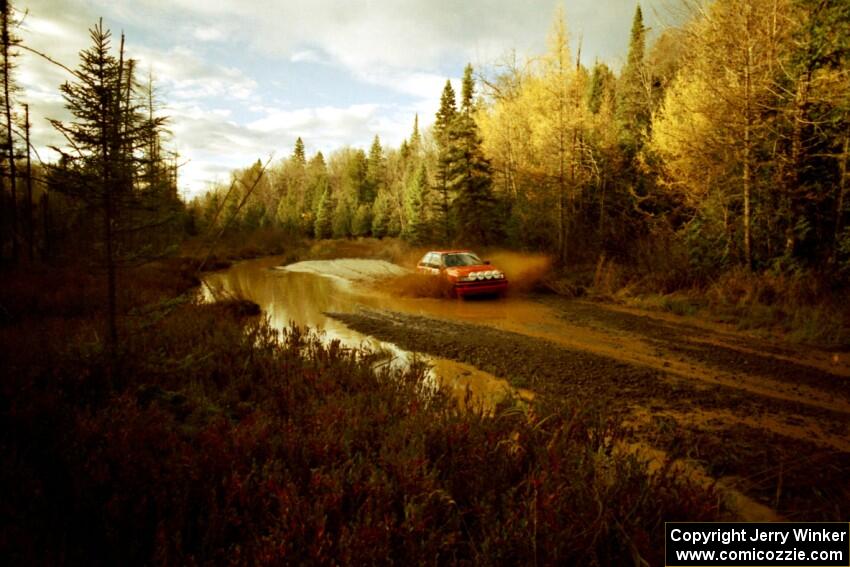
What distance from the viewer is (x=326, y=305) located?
1597 cm

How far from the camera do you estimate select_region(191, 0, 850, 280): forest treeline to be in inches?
483

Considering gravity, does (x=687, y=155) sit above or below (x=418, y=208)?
below

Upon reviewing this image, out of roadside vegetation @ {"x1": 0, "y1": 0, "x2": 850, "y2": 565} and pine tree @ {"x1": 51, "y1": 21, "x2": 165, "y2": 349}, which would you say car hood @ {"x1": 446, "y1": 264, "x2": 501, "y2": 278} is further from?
pine tree @ {"x1": 51, "y1": 21, "x2": 165, "y2": 349}

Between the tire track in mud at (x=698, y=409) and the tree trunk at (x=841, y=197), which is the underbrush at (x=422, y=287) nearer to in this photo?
the tire track in mud at (x=698, y=409)

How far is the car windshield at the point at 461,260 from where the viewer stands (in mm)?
16188

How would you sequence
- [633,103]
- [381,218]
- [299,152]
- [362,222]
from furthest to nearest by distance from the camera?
1. [299,152]
2. [362,222]
3. [381,218]
4. [633,103]

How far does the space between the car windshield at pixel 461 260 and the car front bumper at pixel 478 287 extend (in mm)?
1102

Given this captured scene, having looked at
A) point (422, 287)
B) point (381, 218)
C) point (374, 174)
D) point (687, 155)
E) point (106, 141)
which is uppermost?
point (374, 174)

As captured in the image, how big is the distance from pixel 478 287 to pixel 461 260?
178 centimetres

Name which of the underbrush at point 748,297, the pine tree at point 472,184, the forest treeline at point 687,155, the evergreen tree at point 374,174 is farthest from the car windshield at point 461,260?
the evergreen tree at point 374,174

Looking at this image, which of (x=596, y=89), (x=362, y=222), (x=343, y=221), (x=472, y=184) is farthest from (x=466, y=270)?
(x=343, y=221)

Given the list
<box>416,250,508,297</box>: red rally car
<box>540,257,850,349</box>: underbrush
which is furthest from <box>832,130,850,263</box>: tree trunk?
<box>416,250,508,297</box>: red rally car

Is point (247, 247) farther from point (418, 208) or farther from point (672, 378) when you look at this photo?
point (672, 378)

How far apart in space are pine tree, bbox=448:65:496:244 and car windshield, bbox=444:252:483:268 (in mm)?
9436
